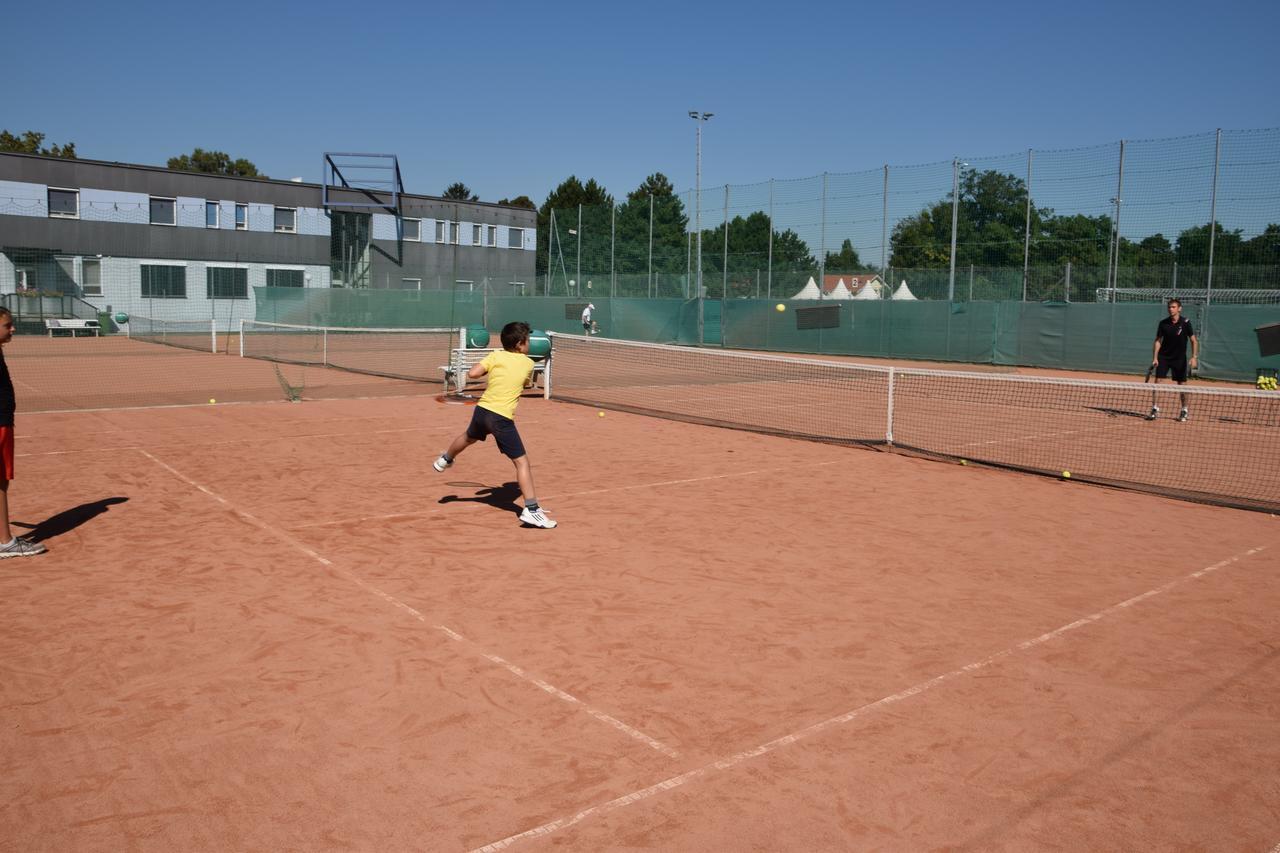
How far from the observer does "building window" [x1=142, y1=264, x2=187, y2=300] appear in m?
40.7

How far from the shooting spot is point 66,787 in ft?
12.3

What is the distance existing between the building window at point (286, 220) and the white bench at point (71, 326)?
458 inches

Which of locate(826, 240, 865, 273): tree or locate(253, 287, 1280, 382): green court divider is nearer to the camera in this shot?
locate(253, 287, 1280, 382): green court divider

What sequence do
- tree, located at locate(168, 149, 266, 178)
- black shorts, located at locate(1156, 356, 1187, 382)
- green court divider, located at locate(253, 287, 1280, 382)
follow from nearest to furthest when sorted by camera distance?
black shorts, located at locate(1156, 356, 1187, 382)
green court divider, located at locate(253, 287, 1280, 382)
tree, located at locate(168, 149, 266, 178)

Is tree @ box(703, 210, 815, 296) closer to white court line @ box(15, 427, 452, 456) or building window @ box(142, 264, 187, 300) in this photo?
building window @ box(142, 264, 187, 300)

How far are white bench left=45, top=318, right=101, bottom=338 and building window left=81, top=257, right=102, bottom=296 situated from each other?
3.96m

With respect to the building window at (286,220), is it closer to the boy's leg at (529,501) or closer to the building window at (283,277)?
the building window at (283,277)

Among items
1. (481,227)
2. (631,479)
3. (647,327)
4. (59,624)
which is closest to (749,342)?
(647,327)

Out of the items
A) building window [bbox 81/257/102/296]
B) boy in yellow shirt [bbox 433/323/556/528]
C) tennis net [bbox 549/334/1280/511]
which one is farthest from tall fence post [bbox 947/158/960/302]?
building window [bbox 81/257/102/296]

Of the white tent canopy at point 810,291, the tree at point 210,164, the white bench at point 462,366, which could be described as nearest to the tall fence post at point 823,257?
the white tent canopy at point 810,291

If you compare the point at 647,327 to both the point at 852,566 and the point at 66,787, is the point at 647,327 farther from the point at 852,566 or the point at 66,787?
the point at 66,787

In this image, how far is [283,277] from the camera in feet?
147

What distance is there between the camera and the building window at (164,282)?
40719mm

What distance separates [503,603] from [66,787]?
2658 mm
